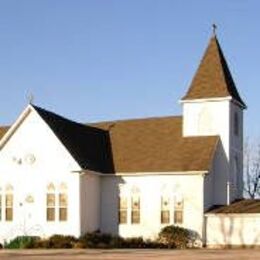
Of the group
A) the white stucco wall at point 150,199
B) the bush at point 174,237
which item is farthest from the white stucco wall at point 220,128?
the bush at point 174,237

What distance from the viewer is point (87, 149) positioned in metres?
55.8

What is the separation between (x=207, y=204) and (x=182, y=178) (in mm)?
2431

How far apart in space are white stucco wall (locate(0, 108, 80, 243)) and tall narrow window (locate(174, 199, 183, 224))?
6712 millimetres

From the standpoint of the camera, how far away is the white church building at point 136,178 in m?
52.1

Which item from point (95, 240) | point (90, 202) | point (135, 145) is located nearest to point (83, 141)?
point (135, 145)

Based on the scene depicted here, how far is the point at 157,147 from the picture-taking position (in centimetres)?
5628

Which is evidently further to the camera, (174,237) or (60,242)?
(174,237)

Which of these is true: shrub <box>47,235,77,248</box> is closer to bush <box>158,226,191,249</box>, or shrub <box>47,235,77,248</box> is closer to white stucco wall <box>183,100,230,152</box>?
bush <box>158,226,191,249</box>

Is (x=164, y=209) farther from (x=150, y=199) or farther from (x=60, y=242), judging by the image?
(x=60, y=242)

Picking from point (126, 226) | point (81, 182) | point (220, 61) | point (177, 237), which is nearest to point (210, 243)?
point (177, 237)

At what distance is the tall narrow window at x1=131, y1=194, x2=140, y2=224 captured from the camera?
53906mm

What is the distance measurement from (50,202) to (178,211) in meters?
8.74

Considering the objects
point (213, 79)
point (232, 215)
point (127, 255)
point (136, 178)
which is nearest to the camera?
point (127, 255)

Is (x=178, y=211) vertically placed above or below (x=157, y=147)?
below
